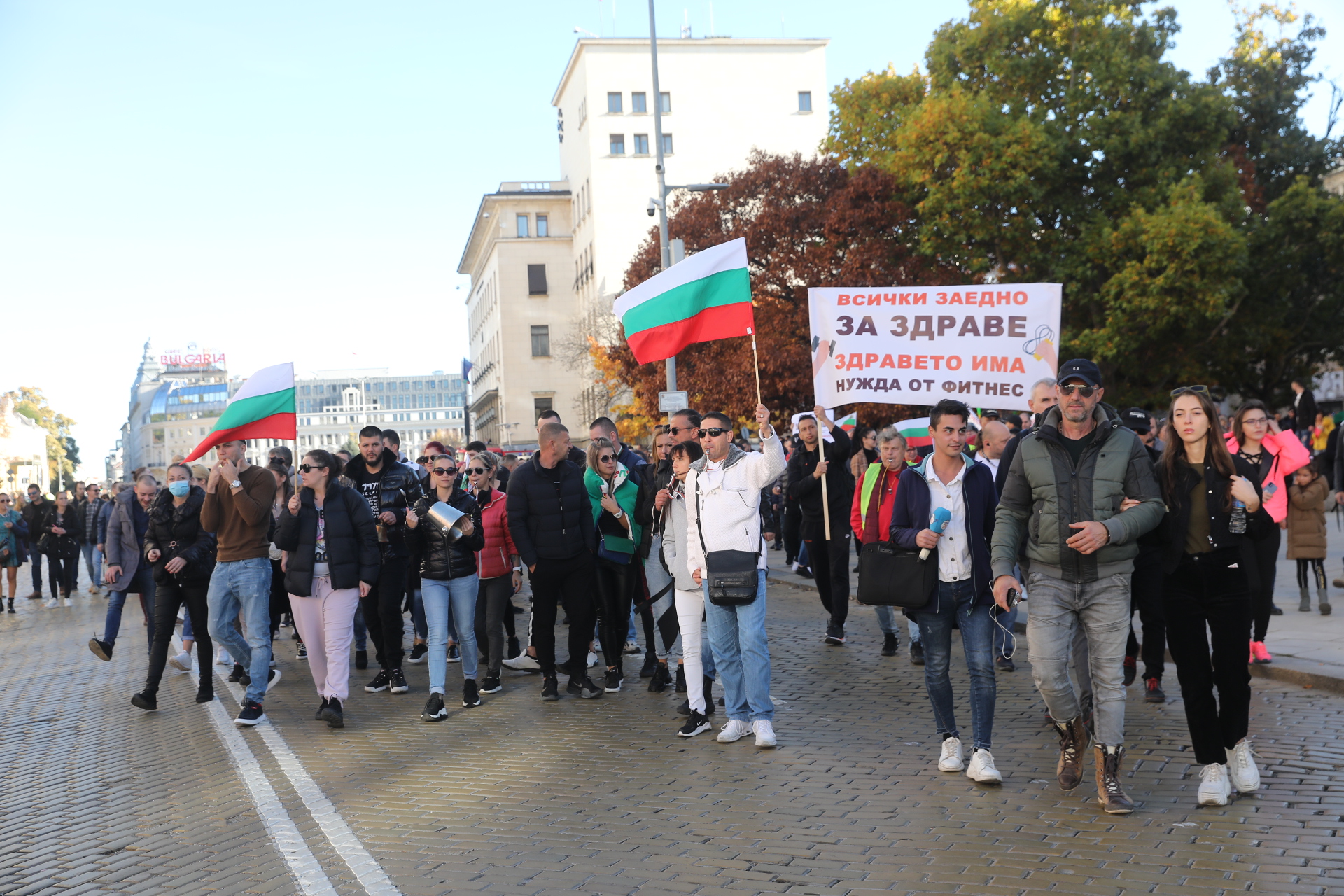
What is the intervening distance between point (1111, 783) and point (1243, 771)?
69cm

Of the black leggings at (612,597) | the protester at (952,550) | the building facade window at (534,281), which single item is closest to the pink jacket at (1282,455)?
the protester at (952,550)

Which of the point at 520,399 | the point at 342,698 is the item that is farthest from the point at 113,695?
the point at 520,399

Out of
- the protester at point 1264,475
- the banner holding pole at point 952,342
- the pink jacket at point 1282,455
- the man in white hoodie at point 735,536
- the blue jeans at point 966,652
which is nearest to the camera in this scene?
the blue jeans at point 966,652

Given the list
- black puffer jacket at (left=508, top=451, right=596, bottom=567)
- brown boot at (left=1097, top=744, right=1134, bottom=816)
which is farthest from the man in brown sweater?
brown boot at (left=1097, top=744, right=1134, bottom=816)

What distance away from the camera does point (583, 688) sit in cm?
919

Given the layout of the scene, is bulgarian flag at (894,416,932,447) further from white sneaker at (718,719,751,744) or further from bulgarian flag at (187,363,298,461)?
white sneaker at (718,719,751,744)

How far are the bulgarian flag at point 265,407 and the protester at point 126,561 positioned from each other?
6.33 feet

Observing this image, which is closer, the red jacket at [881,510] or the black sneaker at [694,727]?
the red jacket at [881,510]

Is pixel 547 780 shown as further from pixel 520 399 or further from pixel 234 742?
pixel 520 399

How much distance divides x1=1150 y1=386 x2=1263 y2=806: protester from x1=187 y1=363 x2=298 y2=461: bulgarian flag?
21.4 feet

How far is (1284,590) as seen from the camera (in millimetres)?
12227

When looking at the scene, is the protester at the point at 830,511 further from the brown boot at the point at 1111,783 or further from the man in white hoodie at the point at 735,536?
the brown boot at the point at 1111,783

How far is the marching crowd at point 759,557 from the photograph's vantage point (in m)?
5.55

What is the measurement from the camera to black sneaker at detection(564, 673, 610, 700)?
9141 millimetres
